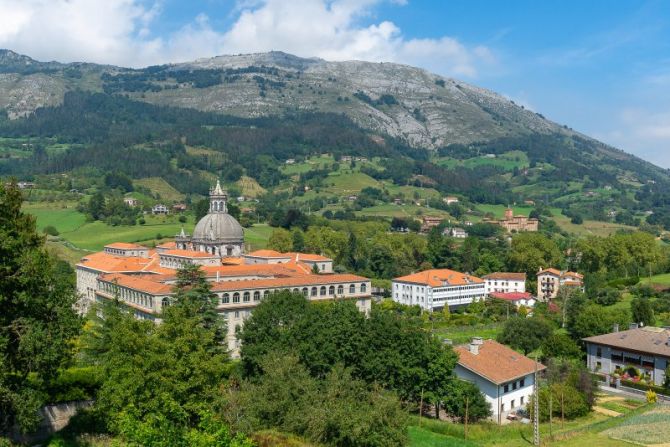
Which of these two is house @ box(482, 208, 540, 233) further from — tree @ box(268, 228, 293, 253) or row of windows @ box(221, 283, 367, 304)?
row of windows @ box(221, 283, 367, 304)

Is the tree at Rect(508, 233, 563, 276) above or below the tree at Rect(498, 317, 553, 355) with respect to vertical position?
above

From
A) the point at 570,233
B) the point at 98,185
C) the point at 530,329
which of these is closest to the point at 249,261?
the point at 530,329

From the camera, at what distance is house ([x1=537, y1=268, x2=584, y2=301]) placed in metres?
99.8

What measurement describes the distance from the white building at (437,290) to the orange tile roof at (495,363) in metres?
39.6

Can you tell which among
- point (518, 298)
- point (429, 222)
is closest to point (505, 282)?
point (518, 298)

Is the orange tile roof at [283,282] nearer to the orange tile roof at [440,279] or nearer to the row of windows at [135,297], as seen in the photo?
the row of windows at [135,297]

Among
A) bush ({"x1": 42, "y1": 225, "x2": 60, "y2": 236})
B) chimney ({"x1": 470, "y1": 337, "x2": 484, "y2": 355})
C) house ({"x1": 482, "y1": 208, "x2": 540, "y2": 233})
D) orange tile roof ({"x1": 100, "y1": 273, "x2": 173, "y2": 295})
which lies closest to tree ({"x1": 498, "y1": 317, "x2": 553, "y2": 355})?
chimney ({"x1": 470, "y1": 337, "x2": 484, "y2": 355})

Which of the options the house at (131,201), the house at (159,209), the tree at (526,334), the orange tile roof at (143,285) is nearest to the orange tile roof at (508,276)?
the tree at (526,334)

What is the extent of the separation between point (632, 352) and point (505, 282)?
156ft

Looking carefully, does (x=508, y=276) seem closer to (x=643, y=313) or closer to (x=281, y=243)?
(x=643, y=313)

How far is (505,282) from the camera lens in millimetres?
101125

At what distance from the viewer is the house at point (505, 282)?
101 meters

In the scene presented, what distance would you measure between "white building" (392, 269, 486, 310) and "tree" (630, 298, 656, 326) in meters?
25.8

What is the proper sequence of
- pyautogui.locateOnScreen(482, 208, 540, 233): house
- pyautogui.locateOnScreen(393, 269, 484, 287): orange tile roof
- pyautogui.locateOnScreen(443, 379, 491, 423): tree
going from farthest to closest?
pyautogui.locateOnScreen(482, 208, 540, 233): house, pyautogui.locateOnScreen(393, 269, 484, 287): orange tile roof, pyautogui.locateOnScreen(443, 379, 491, 423): tree
